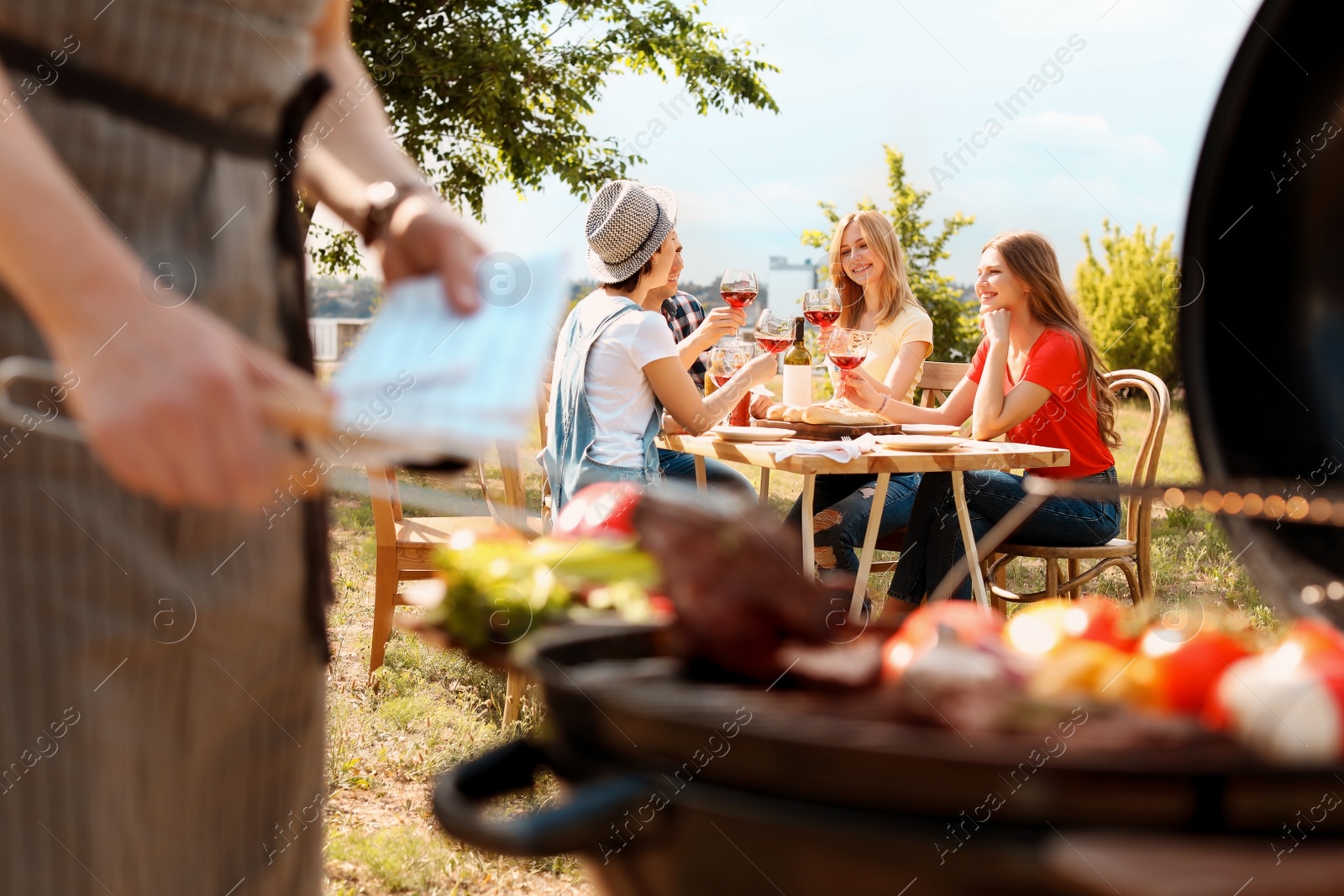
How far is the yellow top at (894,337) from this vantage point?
5730mm

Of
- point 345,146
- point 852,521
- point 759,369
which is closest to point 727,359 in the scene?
point 759,369

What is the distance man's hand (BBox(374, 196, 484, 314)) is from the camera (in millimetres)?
1036

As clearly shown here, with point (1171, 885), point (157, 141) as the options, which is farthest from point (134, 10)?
point (1171, 885)

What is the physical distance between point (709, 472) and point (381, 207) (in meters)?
3.71

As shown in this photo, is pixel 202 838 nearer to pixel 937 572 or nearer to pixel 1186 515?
pixel 937 572

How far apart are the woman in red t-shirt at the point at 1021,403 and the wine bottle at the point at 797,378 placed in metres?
0.19

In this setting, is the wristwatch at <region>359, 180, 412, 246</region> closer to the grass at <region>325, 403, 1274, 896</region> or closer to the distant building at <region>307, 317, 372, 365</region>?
the grass at <region>325, 403, 1274, 896</region>

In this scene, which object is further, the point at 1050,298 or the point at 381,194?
the point at 1050,298

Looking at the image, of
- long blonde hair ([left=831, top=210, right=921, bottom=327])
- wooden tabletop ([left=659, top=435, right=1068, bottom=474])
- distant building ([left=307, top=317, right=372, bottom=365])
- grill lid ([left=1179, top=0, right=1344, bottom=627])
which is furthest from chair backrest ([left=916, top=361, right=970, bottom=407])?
grill lid ([left=1179, top=0, right=1344, bottom=627])

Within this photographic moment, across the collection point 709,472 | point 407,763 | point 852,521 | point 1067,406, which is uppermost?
point 1067,406

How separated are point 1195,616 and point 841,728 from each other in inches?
17.1

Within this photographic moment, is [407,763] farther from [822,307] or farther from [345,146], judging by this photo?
[345,146]

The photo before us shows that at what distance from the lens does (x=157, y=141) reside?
1039 mm

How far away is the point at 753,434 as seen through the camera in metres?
4.19
